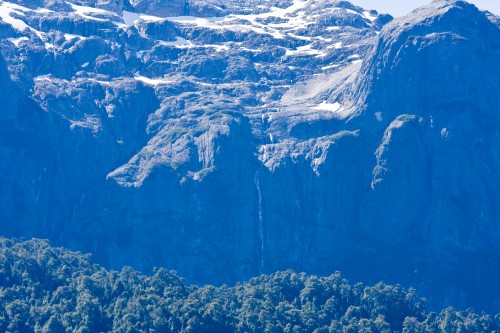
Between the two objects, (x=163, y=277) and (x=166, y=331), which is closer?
(x=166, y=331)

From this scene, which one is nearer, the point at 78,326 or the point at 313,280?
the point at 78,326

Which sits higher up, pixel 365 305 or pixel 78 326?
pixel 365 305

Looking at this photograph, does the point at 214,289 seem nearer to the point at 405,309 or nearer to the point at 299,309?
the point at 299,309

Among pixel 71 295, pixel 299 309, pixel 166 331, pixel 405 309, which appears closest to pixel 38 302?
pixel 71 295

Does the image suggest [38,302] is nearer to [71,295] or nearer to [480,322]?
[71,295]

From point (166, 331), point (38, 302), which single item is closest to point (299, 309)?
point (166, 331)

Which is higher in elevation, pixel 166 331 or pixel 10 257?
pixel 10 257
